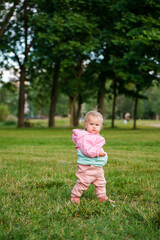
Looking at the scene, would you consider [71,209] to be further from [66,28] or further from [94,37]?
[94,37]

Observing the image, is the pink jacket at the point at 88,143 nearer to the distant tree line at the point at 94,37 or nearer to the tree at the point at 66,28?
the distant tree line at the point at 94,37

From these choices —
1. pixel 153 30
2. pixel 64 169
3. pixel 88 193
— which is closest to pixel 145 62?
pixel 153 30

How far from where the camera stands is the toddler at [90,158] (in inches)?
146

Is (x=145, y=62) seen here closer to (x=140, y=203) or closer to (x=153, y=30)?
(x=153, y=30)

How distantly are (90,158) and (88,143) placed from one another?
20 cm

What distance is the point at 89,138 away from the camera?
3.75 meters

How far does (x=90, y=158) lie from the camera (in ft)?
12.3

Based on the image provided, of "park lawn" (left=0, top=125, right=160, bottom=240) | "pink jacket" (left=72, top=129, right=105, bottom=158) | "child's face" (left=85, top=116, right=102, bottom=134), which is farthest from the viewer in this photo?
"child's face" (left=85, top=116, right=102, bottom=134)

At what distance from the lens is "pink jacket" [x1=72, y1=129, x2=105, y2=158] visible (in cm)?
366

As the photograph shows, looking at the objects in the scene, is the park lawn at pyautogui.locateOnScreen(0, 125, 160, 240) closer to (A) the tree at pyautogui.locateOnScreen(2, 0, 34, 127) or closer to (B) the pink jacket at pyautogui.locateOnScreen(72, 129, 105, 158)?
(B) the pink jacket at pyautogui.locateOnScreen(72, 129, 105, 158)

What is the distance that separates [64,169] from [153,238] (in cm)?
341

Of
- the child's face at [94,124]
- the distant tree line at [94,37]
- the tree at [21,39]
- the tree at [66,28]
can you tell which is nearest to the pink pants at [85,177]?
the child's face at [94,124]

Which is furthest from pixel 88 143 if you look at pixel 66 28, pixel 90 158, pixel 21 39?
pixel 21 39

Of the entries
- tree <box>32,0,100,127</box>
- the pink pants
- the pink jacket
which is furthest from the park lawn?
tree <box>32,0,100,127</box>
